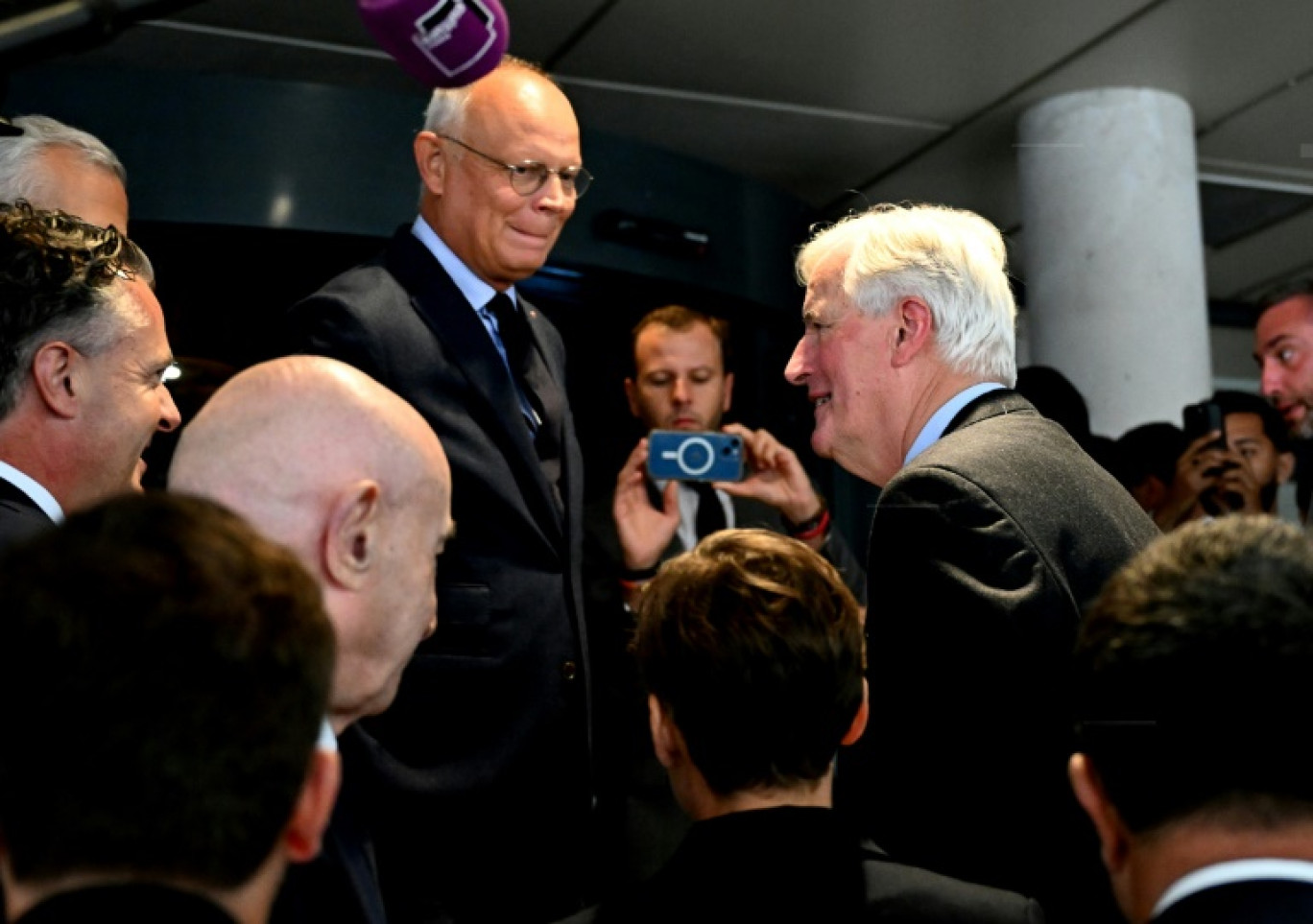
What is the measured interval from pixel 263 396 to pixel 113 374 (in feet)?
1.97

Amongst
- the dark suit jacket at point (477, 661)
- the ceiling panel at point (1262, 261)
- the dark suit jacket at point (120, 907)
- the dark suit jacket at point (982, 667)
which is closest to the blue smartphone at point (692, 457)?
the dark suit jacket at point (477, 661)

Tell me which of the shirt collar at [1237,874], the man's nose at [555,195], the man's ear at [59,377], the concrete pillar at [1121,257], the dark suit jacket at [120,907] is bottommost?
the shirt collar at [1237,874]

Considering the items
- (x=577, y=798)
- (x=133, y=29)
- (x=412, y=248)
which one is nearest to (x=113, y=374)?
(x=412, y=248)

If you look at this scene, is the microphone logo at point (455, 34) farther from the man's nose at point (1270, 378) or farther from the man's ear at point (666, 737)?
the man's nose at point (1270, 378)

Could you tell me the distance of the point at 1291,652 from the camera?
103 cm

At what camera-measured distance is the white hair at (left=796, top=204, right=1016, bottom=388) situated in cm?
210

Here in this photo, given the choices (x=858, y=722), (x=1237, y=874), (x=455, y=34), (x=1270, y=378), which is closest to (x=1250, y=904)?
(x=1237, y=874)

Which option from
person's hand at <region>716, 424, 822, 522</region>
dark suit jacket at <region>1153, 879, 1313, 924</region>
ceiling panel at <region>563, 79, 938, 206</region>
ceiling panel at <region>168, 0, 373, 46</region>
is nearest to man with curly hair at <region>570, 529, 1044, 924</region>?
dark suit jacket at <region>1153, 879, 1313, 924</region>

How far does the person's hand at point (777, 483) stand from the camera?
2887mm

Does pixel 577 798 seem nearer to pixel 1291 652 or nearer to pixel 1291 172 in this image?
pixel 1291 652

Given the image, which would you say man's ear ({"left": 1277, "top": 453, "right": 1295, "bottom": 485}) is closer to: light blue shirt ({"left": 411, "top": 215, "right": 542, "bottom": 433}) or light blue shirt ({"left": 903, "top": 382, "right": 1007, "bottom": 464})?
light blue shirt ({"left": 903, "top": 382, "right": 1007, "bottom": 464})

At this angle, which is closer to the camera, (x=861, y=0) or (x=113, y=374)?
(x=113, y=374)

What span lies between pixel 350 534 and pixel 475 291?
37.8 inches

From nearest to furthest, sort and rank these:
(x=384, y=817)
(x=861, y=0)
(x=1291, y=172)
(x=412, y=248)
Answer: (x=384, y=817), (x=412, y=248), (x=861, y=0), (x=1291, y=172)
